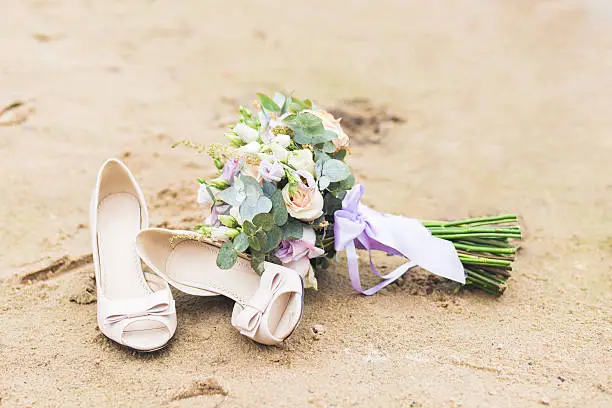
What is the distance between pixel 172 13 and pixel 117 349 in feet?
11.3

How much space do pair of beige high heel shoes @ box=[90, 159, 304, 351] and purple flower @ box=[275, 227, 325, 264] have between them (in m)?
0.05

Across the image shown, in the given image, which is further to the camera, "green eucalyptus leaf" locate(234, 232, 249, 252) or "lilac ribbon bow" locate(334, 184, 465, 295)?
"lilac ribbon bow" locate(334, 184, 465, 295)

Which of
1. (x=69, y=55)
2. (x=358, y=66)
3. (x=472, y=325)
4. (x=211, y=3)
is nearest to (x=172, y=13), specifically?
(x=211, y=3)

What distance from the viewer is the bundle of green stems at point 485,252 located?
8.45ft

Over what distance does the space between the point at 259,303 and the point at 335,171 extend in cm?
50

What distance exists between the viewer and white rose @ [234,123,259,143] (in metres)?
2.36

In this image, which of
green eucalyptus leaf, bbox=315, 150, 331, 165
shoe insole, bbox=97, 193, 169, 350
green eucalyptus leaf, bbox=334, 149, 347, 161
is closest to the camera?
shoe insole, bbox=97, 193, 169, 350

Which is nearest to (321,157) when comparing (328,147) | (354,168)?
(328,147)

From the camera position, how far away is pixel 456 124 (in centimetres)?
405

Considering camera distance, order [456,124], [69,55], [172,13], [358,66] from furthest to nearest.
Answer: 1. [172,13]
2. [358,66]
3. [69,55]
4. [456,124]

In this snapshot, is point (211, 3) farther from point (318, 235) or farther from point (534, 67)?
point (318, 235)

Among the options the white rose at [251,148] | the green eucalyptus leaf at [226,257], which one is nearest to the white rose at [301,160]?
the white rose at [251,148]

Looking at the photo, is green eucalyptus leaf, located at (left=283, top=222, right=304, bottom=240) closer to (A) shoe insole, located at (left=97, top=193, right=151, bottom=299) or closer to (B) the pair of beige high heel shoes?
(B) the pair of beige high heel shoes

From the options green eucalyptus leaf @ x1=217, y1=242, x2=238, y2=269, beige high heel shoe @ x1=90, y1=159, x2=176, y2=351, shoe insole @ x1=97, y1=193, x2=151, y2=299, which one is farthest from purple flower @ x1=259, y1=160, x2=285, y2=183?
shoe insole @ x1=97, y1=193, x2=151, y2=299
